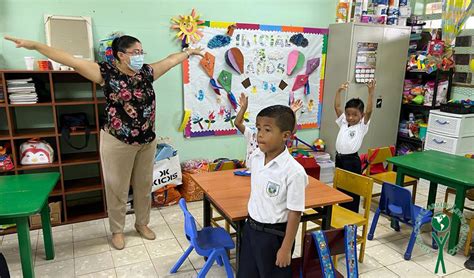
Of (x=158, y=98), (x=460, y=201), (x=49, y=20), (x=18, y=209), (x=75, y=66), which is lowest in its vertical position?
(x=460, y=201)

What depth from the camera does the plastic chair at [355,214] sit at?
258 cm

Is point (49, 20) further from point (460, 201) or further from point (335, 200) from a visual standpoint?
point (460, 201)

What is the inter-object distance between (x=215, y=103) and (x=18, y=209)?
249cm

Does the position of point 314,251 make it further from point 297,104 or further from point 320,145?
point 320,145

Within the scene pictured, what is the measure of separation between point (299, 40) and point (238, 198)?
2.87 m

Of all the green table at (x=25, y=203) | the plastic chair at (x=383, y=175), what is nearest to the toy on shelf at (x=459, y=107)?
the plastic chair at (x=383, y=175)

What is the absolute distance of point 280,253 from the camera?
5.50ft

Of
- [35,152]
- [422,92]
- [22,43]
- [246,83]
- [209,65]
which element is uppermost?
[22,43]

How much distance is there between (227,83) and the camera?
164 inches

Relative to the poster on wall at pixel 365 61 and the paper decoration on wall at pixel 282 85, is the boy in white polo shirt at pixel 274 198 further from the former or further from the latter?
the poster on wall at pixel 365 61

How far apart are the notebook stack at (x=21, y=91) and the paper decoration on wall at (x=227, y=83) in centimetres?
191

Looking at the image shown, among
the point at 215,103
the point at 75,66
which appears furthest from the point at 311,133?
the point at 75,66

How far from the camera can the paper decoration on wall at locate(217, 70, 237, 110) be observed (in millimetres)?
Result: 4109

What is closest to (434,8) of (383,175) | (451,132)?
(451,132)
